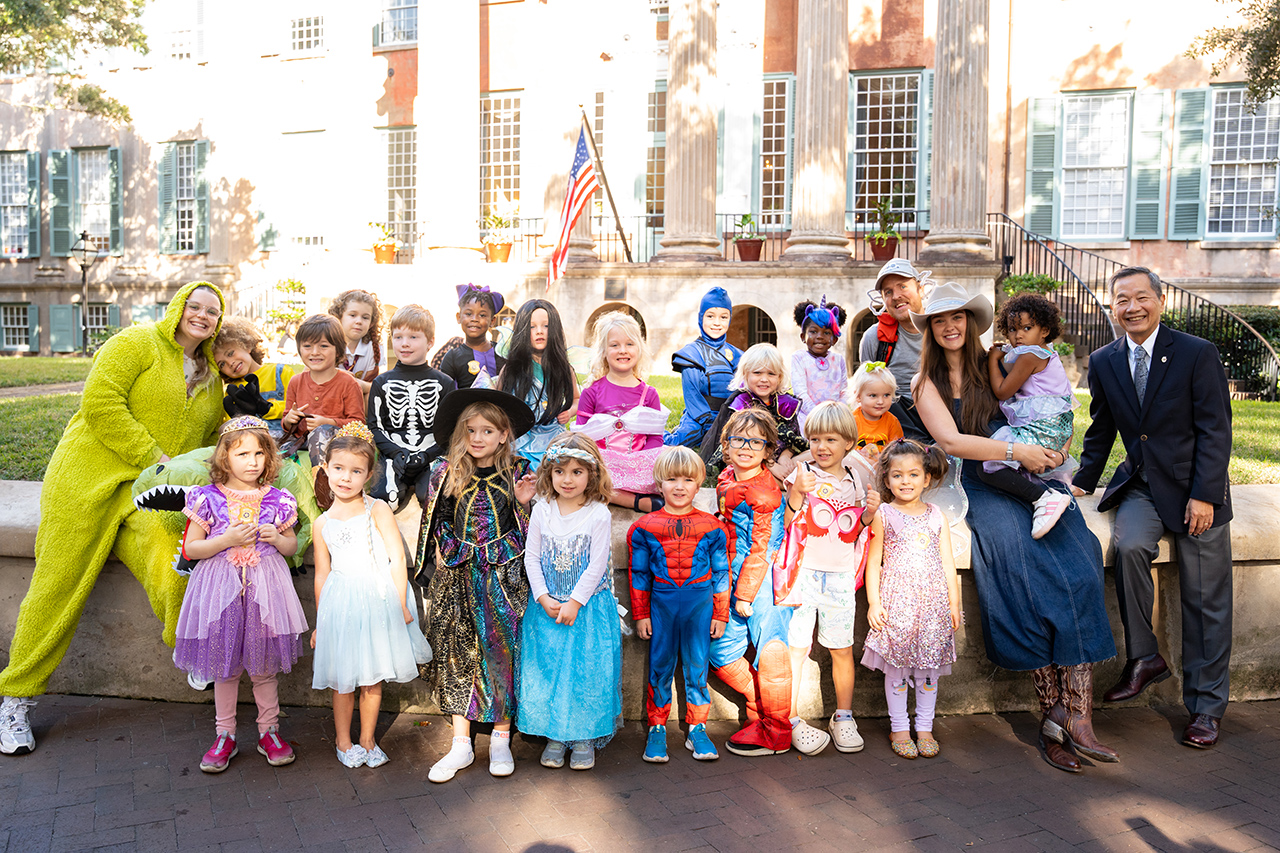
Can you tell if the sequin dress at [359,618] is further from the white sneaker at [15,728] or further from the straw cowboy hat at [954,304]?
the straw cowboy hat at [954,304]

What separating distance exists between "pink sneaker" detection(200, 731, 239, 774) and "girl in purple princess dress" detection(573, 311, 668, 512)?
204cm

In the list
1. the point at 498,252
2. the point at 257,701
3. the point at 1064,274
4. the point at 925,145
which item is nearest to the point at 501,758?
the point at 257,701

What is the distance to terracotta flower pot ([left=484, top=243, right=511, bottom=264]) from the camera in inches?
770

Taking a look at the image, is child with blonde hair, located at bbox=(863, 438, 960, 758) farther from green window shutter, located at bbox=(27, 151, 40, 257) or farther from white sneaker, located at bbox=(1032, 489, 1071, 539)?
green window shutter, located at bbox=(27, 151, 40, 257)

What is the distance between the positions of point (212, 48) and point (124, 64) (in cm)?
309

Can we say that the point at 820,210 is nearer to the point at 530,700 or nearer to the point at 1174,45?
the point at 1174,45

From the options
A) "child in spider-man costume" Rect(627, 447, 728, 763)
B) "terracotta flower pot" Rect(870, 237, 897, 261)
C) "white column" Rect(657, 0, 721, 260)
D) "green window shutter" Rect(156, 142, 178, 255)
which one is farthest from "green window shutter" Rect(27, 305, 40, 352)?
"child in spider-man costume" Rect(627, 447, 728, 763)

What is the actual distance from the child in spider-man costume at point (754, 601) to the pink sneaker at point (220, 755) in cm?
207

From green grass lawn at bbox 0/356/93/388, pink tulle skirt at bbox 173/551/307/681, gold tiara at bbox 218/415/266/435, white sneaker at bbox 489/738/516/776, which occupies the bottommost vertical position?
white sneaker at bbox 489/738/516/776

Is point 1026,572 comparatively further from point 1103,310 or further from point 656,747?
point 1103,310

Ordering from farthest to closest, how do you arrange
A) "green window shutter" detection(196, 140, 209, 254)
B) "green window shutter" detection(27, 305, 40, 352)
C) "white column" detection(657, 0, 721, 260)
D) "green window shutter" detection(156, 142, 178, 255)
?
"green window shutter" detection(27, 305, 40, 352) → "green window shutter" detection(156, 142, 178, 255) → "green window shutter" detection(196, 140, 209, 254) → "white column" detection(657, 0, 721, 260)

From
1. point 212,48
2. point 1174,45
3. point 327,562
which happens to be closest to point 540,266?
point 212,48

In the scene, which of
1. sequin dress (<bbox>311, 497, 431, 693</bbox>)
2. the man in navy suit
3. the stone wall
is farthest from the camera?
the stone wall

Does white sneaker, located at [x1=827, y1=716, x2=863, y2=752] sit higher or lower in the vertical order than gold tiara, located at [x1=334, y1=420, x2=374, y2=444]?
lower
